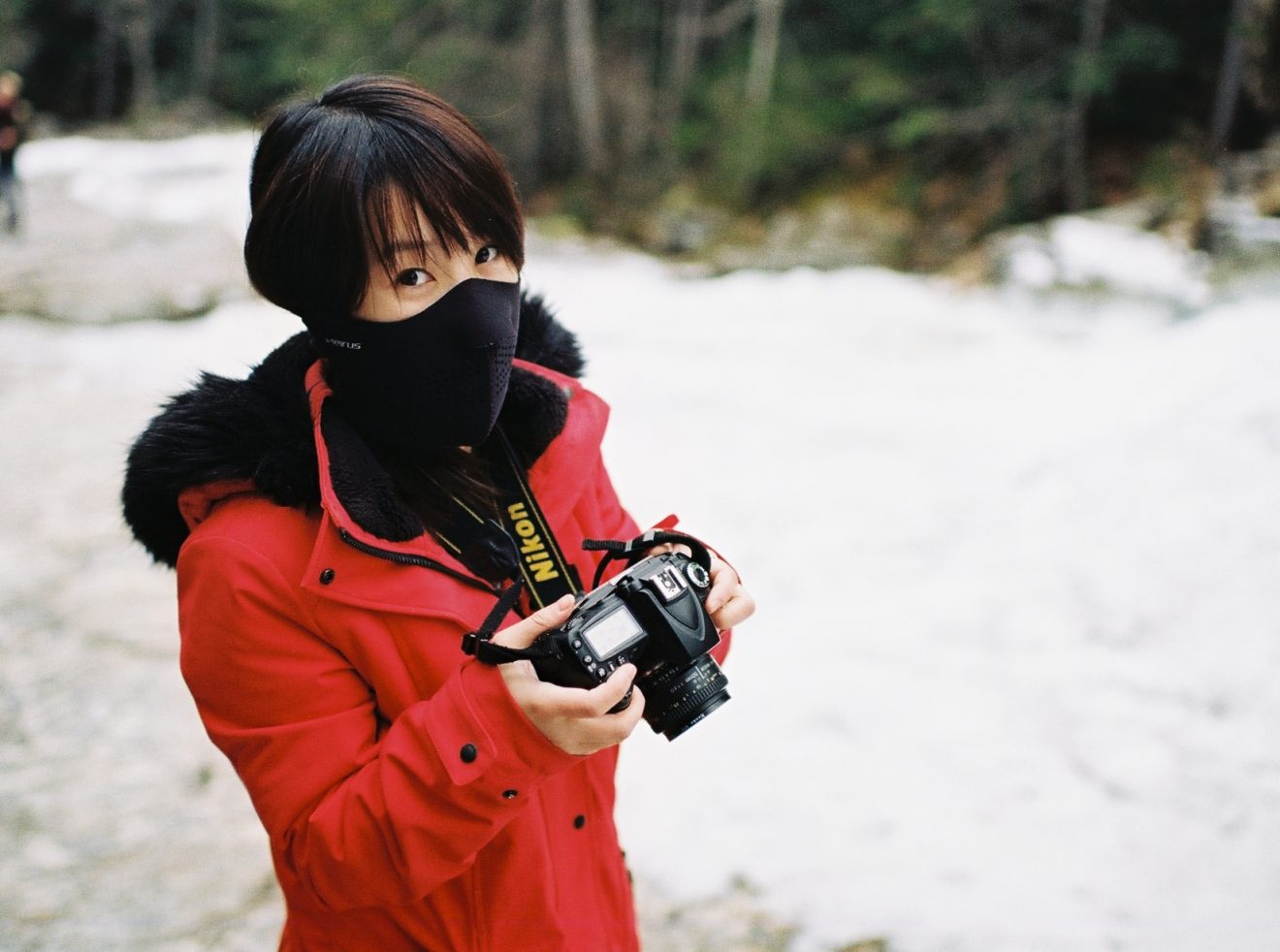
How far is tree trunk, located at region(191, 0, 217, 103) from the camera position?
97.0 feet

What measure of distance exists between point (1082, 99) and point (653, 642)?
42.6 ft

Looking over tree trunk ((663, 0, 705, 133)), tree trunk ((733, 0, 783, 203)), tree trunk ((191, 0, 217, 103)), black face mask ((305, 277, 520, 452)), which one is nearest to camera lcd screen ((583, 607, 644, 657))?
black face mask ((305, 277, 520, 452))

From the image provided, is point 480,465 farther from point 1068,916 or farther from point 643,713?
point 1068,916

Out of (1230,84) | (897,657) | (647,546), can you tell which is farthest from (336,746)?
(1230,84)

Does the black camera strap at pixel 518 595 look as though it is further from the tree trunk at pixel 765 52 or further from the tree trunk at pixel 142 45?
the tree trunk at pixel 142 45

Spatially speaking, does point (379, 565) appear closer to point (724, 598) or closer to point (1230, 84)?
point (724, 598)

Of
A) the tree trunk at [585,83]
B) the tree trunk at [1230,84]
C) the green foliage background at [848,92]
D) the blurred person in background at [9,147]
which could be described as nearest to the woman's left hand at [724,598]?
the green foliage background at [848,92]

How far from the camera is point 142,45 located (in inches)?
1174

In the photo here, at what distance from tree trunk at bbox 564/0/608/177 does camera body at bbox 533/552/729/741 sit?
16.4 metres

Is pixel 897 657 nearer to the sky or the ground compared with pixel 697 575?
nearer to the ground

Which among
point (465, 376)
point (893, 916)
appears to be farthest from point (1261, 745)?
point (465, 376)

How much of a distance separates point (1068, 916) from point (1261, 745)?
51.6 inches

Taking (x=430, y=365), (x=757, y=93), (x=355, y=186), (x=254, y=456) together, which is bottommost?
(x=757, y=93)

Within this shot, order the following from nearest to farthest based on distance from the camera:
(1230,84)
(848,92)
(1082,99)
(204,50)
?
(1230,84)
(1082,99)
(848,92)
(204,50)
